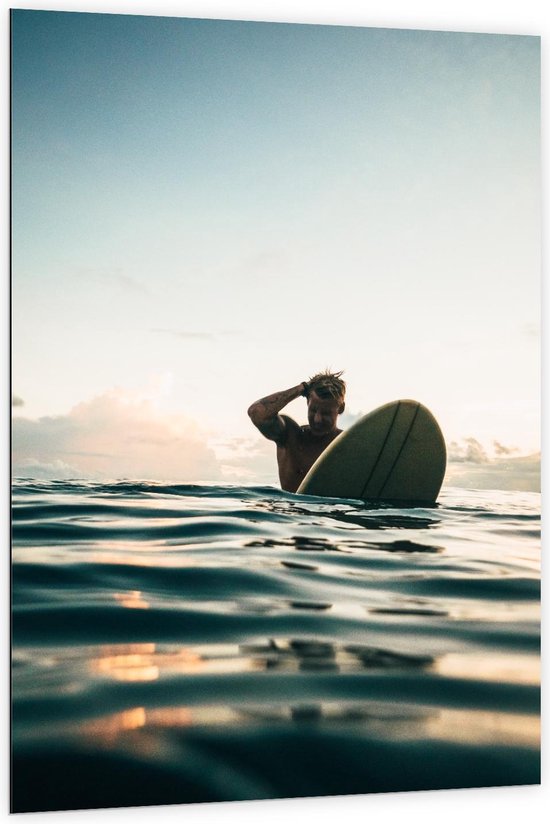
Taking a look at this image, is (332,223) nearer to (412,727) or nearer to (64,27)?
(64,27)

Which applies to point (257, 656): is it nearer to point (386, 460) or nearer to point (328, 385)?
point (328, 385)

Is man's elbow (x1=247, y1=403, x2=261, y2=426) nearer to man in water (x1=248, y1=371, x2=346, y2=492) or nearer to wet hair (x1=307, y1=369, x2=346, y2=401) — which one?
man in water (x1=248, y1=371, x2=346, y2=492)

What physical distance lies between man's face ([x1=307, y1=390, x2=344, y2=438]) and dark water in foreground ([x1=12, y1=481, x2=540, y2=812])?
0.34 meters

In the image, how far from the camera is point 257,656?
1.90m

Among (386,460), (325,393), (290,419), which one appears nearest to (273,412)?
(290,419)

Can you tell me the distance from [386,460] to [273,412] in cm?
69

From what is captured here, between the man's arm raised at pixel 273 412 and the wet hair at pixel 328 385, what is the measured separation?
0.04 m

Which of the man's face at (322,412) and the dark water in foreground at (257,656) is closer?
the dark water in foreground at (257,656)

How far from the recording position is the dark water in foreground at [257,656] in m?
1.73

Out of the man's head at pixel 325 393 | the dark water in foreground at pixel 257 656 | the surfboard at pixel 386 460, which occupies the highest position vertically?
the man's head at pixel 325 393

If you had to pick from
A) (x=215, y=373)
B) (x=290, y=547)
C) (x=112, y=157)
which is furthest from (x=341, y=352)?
(x=112, y=157)

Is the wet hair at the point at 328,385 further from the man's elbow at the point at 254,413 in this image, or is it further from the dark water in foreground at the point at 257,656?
the dark water in foreground at the point at 257,656

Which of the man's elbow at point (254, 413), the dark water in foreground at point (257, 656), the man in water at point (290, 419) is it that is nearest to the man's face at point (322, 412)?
the man in water at point (290, 419)

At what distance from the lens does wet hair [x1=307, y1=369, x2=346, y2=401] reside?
8.21 feet
